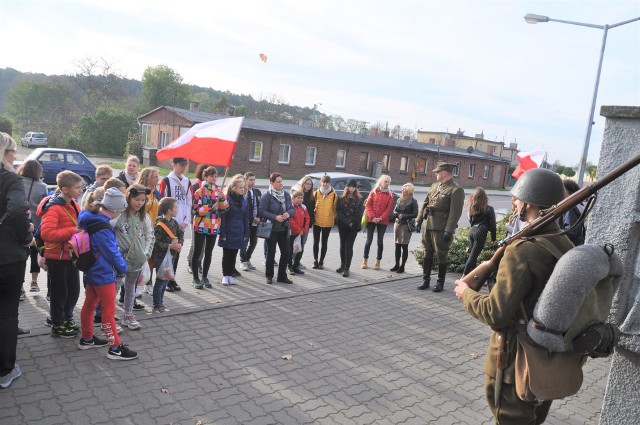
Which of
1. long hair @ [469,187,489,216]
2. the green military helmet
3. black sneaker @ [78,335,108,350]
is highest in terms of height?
the green military helmet

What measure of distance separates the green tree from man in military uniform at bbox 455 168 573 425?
147 feet

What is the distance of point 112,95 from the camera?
54.9 metres

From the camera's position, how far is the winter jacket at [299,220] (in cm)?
866

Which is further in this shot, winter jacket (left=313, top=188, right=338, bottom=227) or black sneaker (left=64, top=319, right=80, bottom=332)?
winter jacket (left=313, top=188, right=338, bottom=227)

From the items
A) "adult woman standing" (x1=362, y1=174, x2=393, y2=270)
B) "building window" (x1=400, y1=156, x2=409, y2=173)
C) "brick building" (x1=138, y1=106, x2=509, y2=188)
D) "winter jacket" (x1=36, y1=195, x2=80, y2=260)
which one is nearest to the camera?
"winter jacket" (x1=36, y1=195, x2=80, y2=260)

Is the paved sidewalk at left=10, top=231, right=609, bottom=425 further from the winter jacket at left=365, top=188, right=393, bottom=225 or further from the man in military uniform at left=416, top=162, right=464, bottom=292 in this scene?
the winter jacket at left=365, top=188, right=393, bottom=225

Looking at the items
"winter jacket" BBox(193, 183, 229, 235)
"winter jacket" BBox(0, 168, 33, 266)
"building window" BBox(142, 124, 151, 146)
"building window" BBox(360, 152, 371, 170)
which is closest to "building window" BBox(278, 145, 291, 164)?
"building window" BBox(360, 152, 371, 170)

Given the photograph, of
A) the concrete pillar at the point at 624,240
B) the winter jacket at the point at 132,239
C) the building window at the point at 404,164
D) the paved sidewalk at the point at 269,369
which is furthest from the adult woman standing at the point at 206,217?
the building window at the point at 404,164

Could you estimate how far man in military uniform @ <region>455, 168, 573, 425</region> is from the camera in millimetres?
2676

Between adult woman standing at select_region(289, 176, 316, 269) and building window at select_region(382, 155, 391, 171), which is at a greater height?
building window at select_region(382, 155, 391, 171)

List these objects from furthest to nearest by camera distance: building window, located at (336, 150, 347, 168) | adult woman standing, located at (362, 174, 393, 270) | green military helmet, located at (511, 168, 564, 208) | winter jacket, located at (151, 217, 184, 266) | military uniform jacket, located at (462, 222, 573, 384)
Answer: building window, located at (336, 150, 347, 168) → adult woman standing, located at (362, 174, 393, 270) → winter jacket, located at (151, 217, 184, 266) → green military helmet, located at (511, 168, 564, 208) → military uniform jacket, located at (462, 222, 573, 384)

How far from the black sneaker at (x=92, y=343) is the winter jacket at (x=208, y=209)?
99.5 inches

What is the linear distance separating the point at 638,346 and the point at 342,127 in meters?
73.5

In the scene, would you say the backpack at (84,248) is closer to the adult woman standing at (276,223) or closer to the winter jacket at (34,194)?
the winter jacket at (34,194)
